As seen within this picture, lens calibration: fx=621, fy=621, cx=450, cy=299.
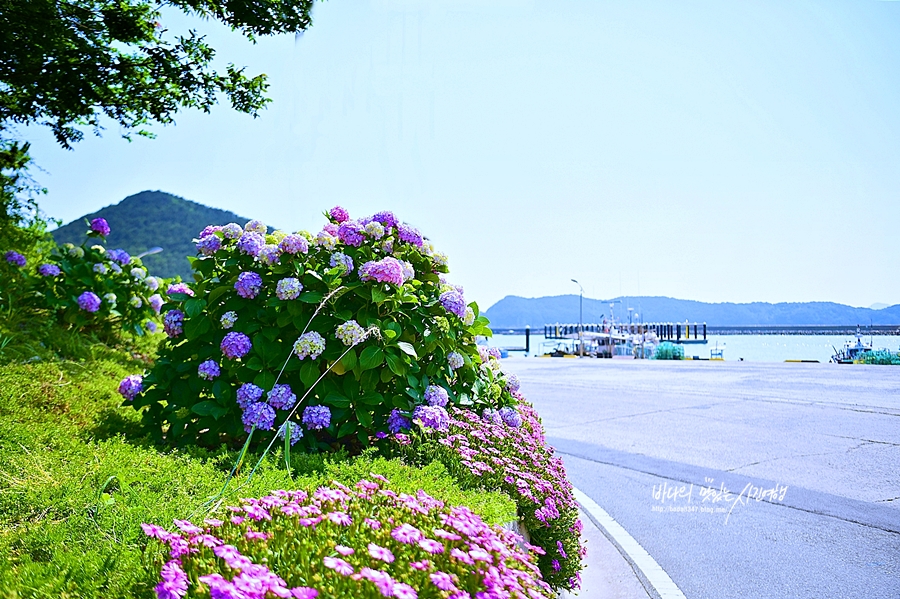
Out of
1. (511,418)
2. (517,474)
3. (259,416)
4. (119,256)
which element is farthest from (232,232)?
(119,256)

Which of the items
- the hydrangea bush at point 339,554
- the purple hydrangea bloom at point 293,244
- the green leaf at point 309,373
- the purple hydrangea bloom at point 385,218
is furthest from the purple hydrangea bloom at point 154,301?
the hydrangea bush at point 339,554

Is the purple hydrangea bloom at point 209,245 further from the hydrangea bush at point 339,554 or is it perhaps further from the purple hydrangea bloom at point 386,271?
the hydrangea bush at point 339,554

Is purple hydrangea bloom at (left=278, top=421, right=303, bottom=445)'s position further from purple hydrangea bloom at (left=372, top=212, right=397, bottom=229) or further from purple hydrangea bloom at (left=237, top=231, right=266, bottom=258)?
purple hydrangea bloom at (left=372, top=212, right=397, bottom=229)

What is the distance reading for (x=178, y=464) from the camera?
326 centimetres

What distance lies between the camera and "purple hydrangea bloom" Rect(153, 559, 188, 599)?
1540 millimetres

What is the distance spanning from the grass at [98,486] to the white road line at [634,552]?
→ 6.57 feet

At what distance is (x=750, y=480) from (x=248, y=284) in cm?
593

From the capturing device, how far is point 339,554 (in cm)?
178

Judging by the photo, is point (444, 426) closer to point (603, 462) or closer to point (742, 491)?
point (742, 491)

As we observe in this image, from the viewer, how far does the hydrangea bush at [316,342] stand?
3824 mm

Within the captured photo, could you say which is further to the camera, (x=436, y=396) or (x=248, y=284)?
(x=248, y=284)

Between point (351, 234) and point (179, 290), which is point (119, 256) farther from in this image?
point (351, 234)

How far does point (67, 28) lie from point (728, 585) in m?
9.64

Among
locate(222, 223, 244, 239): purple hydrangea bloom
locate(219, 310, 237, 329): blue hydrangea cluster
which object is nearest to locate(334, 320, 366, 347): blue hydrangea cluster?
locate(219, 310, 237, 329): blue hydrangea cluster
